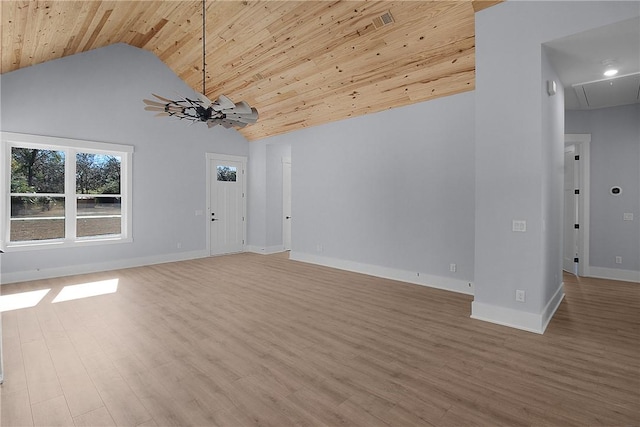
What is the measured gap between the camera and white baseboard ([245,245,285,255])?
26.2 feet

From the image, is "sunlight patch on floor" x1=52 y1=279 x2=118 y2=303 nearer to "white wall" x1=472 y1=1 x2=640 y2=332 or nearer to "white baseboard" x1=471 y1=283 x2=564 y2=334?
"white baseboard" x1=471 y1=283 x2=564 y2=334

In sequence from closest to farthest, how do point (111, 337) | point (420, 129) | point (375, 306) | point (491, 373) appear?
point (491, 373) → point (111, 337) → point (375, 306) → point (420, 129)

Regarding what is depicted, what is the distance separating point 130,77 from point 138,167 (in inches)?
69.4

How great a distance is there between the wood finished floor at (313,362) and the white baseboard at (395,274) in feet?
1.78

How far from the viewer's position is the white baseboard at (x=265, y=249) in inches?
314

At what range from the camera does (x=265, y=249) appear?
796cm

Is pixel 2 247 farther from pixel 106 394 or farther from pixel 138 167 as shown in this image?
pixel 106 394

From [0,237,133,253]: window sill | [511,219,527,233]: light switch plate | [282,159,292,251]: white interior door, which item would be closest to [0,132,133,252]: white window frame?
[0,237,133,253]: window sill

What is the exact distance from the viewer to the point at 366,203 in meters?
5.72

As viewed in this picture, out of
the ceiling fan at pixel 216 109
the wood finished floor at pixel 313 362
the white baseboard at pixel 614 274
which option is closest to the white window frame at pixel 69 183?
the wood finished floor at pixel 313 362

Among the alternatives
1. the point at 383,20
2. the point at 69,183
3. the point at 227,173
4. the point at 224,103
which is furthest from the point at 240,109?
the point at 227,173

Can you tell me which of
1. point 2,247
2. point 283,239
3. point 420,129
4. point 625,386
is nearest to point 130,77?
point 2,247

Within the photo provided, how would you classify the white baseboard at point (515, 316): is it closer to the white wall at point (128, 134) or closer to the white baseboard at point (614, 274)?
the white baseboard at point (614, 274)

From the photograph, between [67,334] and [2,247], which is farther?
[2,247]
